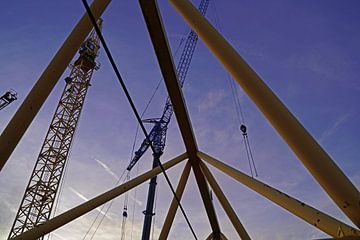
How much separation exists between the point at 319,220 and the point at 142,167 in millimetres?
46670

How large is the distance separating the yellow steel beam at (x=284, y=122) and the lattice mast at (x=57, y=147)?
32.3 metres

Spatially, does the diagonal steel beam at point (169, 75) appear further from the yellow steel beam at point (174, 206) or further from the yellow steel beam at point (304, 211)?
the yellow steel beam at point (304, 211)

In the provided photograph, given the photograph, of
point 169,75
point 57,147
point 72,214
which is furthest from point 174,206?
point 57,147

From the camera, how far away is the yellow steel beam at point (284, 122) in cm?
413

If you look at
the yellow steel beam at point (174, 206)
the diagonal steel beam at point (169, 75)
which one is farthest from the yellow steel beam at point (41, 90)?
the yellow steel beam at point (174, 206)

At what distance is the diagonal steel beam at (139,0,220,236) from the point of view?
6236mm

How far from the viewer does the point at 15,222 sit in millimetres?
30562

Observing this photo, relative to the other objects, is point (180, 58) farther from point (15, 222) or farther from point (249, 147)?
point (15, 222)

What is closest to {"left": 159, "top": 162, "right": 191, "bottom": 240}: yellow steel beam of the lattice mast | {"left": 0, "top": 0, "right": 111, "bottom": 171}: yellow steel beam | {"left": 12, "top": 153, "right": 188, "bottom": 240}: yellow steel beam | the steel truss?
{"left": 12, "top": 153, "right": 188, "bottom": 240}: yellow steel beam

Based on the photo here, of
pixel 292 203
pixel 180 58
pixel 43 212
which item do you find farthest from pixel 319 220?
pixel 180 58

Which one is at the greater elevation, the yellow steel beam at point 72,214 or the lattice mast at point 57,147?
the lattice mast at point 57,147

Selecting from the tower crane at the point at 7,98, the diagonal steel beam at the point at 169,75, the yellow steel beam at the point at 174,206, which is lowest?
the yellow steel beam at the point at 174,206

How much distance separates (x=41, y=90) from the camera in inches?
237

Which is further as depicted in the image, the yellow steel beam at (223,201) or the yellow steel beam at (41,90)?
the yellow steel beam at (223,201)
